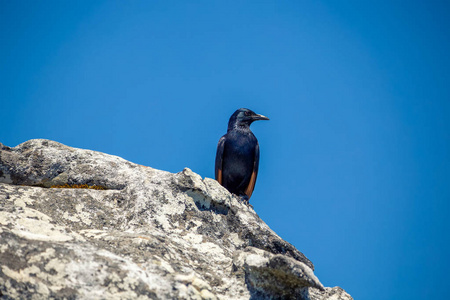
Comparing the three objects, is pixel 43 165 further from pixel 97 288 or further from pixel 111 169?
pixel 97 288

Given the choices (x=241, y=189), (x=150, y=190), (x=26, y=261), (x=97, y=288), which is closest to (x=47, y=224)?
(x=26, y=261)

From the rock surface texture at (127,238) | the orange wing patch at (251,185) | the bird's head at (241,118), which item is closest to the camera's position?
the rock surface texture at (127,238)

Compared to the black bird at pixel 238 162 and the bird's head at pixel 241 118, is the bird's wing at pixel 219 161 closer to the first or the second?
the black bird at pixel 238 162

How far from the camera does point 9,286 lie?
2658 millimetres

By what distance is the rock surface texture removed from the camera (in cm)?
295

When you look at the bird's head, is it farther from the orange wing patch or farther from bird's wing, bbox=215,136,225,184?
the orange wing patch

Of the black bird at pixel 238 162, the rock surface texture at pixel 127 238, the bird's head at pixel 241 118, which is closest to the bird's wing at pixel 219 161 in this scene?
the black bird at pixel 238 162

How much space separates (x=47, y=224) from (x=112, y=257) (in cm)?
74

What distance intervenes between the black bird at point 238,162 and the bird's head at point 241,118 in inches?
10.7

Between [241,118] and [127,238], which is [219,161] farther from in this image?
[127,238]

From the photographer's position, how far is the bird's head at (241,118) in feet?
35.8

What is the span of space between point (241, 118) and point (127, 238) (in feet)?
24.9

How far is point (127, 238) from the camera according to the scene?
11.8ft

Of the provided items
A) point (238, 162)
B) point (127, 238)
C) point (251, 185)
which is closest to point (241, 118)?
point (238, 162)
